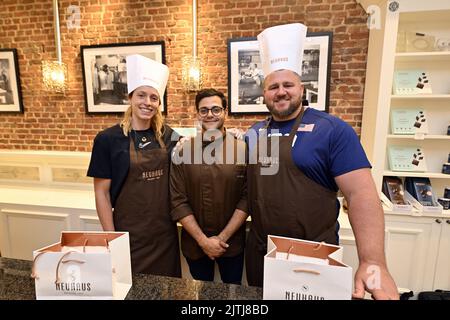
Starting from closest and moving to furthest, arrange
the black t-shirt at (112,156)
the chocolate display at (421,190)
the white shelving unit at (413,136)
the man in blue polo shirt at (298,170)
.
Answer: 1. the man in blue polo shirt at (298,170)
2. the black t-shirt at (112,156)
3. the white shelving unit at (413,136)
4. the chocolate display at (421,190)

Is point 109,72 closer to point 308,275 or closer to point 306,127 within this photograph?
point 306,127

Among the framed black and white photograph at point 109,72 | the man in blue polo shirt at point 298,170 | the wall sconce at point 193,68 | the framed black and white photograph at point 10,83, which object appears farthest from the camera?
the framed black and white photograph at point 10,83

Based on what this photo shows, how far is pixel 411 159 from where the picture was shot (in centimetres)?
224

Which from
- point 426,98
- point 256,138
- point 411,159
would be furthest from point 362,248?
point 426,98

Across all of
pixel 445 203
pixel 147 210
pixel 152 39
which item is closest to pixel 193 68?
pixel 152 39

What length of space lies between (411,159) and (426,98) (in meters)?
0.49

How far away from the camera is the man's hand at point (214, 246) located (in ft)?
5.16

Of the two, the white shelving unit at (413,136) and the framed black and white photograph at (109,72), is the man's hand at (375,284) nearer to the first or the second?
the white shelving unit at (413,136)

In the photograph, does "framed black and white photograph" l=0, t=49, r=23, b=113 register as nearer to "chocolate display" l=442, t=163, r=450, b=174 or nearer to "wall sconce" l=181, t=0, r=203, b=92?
"wall sconce" l=181, t=0, r=203, b=92

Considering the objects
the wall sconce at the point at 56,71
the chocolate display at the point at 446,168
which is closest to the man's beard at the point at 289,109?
the chocolate display at the point at 446,168

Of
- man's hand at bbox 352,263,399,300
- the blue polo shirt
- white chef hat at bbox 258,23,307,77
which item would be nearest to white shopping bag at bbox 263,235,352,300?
man's hand at bbox 352,263,399,300

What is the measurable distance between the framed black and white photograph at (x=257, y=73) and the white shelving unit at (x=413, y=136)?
1.17 feet

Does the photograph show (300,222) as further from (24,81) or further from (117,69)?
(24,81)

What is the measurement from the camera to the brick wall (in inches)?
96.4
